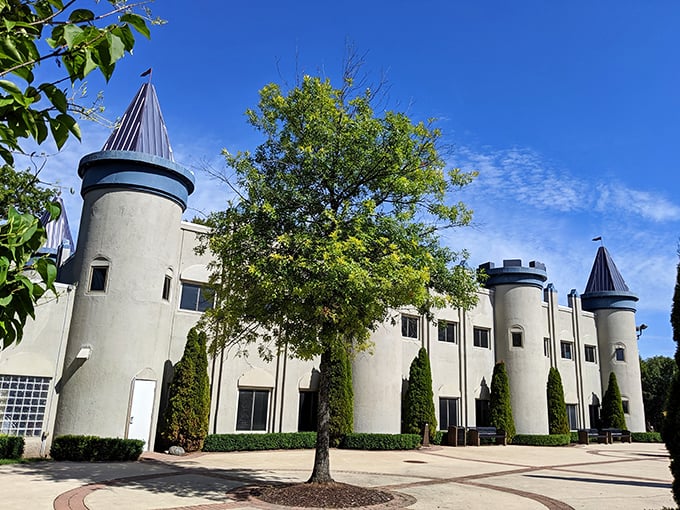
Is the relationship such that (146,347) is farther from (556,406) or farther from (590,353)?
(590,353)

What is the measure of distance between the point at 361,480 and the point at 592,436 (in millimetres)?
23405

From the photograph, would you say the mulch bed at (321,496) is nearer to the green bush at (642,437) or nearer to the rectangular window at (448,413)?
the rectangular window at (448,413)

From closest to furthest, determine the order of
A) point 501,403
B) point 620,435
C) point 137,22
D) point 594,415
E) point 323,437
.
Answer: point 137,22 → point 323,437 → point 501,403 → point 620,435 → point 594,415

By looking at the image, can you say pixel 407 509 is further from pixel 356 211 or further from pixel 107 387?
pixel 107 387

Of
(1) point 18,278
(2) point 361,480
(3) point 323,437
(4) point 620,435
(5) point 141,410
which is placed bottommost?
(2) point 361,480

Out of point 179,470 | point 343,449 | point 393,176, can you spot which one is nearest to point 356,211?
point 393,176

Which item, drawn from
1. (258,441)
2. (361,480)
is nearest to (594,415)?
(258,441)

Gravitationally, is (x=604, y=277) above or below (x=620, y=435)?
above

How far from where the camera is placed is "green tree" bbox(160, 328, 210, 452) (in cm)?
1891

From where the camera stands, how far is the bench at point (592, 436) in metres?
31.5

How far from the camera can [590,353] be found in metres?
37.0

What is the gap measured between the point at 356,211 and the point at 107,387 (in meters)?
10.7

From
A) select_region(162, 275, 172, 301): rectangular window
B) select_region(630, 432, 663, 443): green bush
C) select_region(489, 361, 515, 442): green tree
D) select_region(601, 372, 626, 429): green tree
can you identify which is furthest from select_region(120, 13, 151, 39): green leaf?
select_region(630, 432, 663, 443): green bush

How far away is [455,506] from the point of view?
11.0 m
